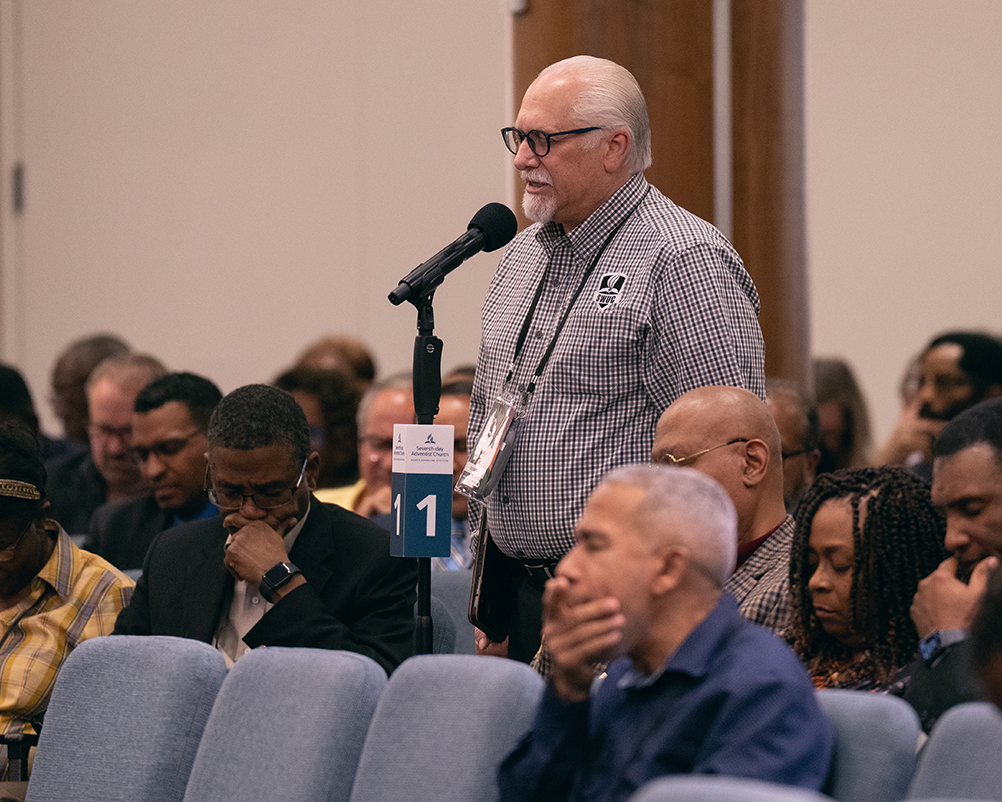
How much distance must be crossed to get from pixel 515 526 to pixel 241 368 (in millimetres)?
4589

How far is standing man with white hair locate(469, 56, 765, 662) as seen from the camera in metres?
2.46

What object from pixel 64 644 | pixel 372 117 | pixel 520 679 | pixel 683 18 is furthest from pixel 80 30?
pixel 520 679

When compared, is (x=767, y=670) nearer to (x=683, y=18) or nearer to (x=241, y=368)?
(x=683, y=18)

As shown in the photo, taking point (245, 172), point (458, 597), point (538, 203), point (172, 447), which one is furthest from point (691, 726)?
point (245, 172)

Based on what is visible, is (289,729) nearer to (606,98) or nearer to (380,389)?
(606,98)

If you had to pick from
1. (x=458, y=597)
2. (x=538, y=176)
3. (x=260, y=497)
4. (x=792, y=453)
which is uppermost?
(x=538, y=176)

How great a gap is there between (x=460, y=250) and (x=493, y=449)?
358 millimetres

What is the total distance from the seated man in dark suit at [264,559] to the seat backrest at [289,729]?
1.80 ft

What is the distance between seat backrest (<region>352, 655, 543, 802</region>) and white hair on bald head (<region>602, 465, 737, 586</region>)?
0.31m

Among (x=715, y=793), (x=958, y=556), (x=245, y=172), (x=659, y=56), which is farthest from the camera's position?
(x=245, y=172)

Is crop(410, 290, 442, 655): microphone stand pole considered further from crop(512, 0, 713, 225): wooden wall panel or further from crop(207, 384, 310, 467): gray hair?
crop(512, 0, 713, 225): wooden wall panel

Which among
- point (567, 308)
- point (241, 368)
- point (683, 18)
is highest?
point (683, 18)

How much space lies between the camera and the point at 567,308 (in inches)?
101

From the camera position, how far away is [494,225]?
2506 mm
